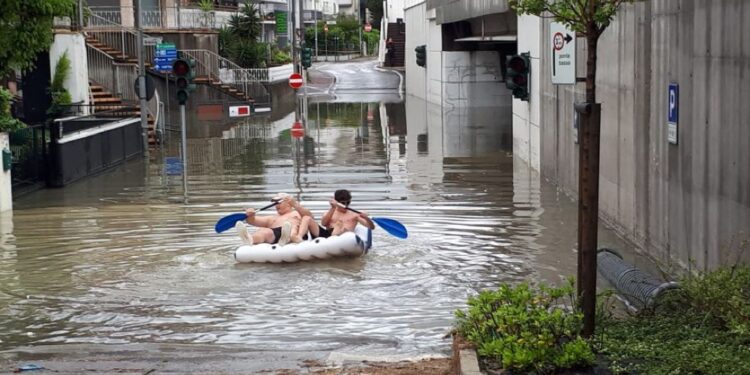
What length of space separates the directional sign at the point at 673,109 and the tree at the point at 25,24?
1239 centimetres

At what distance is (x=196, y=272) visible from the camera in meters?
14.7

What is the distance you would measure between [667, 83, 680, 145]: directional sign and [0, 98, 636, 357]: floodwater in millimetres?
2112

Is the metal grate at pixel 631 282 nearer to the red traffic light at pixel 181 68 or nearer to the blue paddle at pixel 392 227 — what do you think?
the blue paddle at pixel 392 227

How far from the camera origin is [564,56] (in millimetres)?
21234

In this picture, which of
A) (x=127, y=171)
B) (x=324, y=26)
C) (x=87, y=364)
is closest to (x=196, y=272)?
(x=87, y=364)

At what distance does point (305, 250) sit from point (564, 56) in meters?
8.19

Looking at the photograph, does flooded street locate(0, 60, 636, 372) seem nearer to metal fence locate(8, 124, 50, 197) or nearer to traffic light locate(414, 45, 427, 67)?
metal fence locate(8, 124, 50, 197)

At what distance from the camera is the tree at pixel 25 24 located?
21.4 m

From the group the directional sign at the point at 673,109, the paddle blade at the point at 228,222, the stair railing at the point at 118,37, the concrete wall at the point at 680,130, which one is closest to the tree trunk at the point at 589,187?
the concrete wall at the point at 680,130

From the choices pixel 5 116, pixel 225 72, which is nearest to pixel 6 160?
pixel 5 116

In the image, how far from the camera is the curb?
25.6 ft

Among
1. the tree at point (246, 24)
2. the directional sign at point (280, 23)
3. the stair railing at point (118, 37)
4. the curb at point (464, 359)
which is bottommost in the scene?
the curb at point (464, 359)

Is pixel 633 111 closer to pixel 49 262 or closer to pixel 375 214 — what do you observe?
pixel 375 214

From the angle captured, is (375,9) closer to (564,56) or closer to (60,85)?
(60,85)
